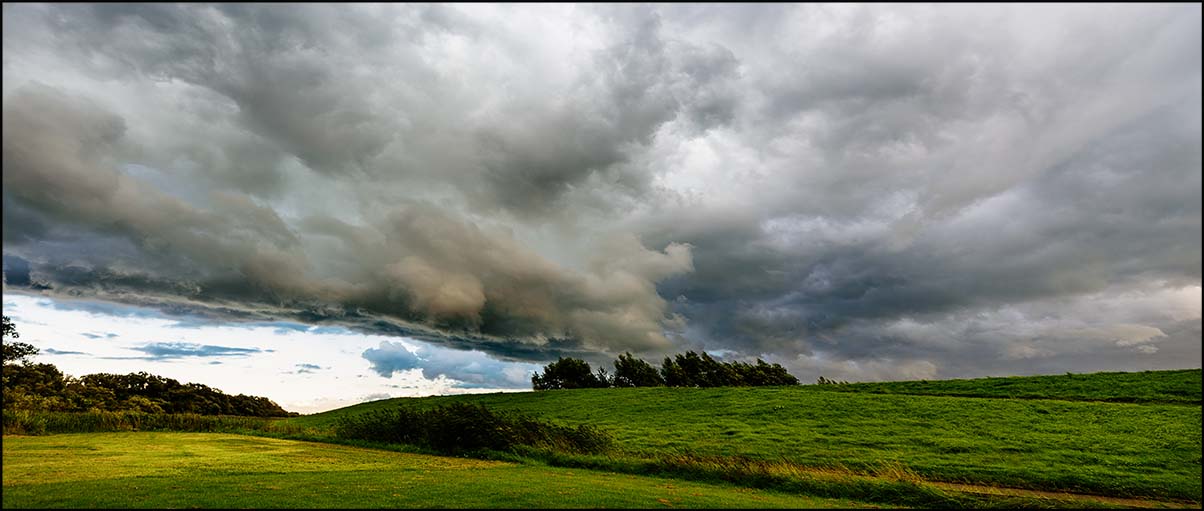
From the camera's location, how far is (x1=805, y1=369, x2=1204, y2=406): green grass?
5447cm

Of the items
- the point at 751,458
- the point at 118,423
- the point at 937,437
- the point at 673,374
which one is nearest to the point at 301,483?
the point at 751,458

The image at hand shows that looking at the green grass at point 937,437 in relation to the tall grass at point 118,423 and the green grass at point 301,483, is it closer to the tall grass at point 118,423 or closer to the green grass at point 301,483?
the green grass at point 301,483

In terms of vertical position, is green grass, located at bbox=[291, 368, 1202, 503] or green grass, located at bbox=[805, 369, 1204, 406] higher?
green grass, located at bbox=[805, 369, 1204, 406]

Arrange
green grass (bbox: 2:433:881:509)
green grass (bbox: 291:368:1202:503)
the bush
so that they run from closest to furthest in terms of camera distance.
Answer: green grass (bbox: 2:433:881:509), green grass (bbox: 291:368:1202:503), the bush

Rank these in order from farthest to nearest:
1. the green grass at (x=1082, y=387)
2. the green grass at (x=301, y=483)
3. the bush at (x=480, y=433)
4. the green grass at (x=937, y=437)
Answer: the green grass at (x=1082, y=387) < the bush at (x=480, y=433) < the green grass at (x=937, y=437) < the green grass at (x=301, y=483)

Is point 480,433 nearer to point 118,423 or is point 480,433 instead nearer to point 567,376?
point 118,423

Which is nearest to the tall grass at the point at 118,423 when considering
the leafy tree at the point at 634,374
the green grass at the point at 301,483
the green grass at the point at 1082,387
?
the green grass at the point at 301,483

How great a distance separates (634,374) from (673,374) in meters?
11.4

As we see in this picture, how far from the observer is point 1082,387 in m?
60.3

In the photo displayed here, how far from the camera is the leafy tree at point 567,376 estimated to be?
431 feet

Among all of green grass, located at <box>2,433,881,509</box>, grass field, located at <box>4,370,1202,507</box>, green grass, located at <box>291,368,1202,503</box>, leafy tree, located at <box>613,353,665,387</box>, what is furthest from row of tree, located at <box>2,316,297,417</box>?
leafy tree, located at <box>613,353,665,387</box>

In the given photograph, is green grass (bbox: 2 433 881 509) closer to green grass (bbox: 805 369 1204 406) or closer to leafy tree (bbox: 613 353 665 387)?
green grass (bbox: 805 369 1204 406)

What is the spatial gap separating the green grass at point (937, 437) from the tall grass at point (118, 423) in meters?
33.9

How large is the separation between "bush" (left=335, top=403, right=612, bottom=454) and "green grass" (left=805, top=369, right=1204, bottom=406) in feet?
149
